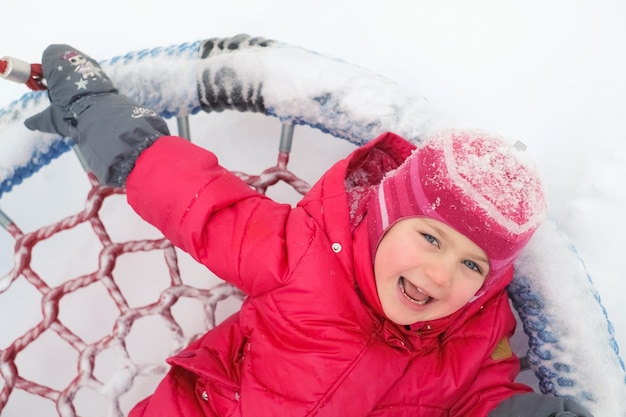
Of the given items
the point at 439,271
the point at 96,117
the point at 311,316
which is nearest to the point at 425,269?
the point at 439,271

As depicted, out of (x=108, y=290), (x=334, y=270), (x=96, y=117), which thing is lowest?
(x=108, y=290)

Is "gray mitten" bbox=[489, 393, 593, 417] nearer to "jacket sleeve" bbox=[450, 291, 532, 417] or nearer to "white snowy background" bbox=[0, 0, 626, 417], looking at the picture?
"jacket sleeve" bbox=[450, 291, 532, 417]

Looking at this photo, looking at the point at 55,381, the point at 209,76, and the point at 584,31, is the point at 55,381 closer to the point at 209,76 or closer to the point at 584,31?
the point at 209,76

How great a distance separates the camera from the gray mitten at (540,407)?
23.2 inches

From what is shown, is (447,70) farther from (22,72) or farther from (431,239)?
(22,72)

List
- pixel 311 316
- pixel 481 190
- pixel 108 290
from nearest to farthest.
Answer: pixel 481 190
pixel 311 316
pixel 108 290

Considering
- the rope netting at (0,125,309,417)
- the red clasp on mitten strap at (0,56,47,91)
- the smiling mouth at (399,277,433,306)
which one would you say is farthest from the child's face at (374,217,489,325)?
the red clasp on mitten strap at (0,56,47,91)

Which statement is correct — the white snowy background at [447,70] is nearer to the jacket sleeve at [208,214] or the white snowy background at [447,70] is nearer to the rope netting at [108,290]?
the rope netting at [108,290]

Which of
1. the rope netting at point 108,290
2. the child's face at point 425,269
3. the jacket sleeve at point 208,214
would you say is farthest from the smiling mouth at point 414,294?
the rope netting at point 108,290

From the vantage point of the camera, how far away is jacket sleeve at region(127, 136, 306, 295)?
0.62m

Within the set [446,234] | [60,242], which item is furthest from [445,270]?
[60,242]

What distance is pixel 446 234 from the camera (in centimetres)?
56

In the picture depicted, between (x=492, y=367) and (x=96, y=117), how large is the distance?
512 mm

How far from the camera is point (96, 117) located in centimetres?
61
